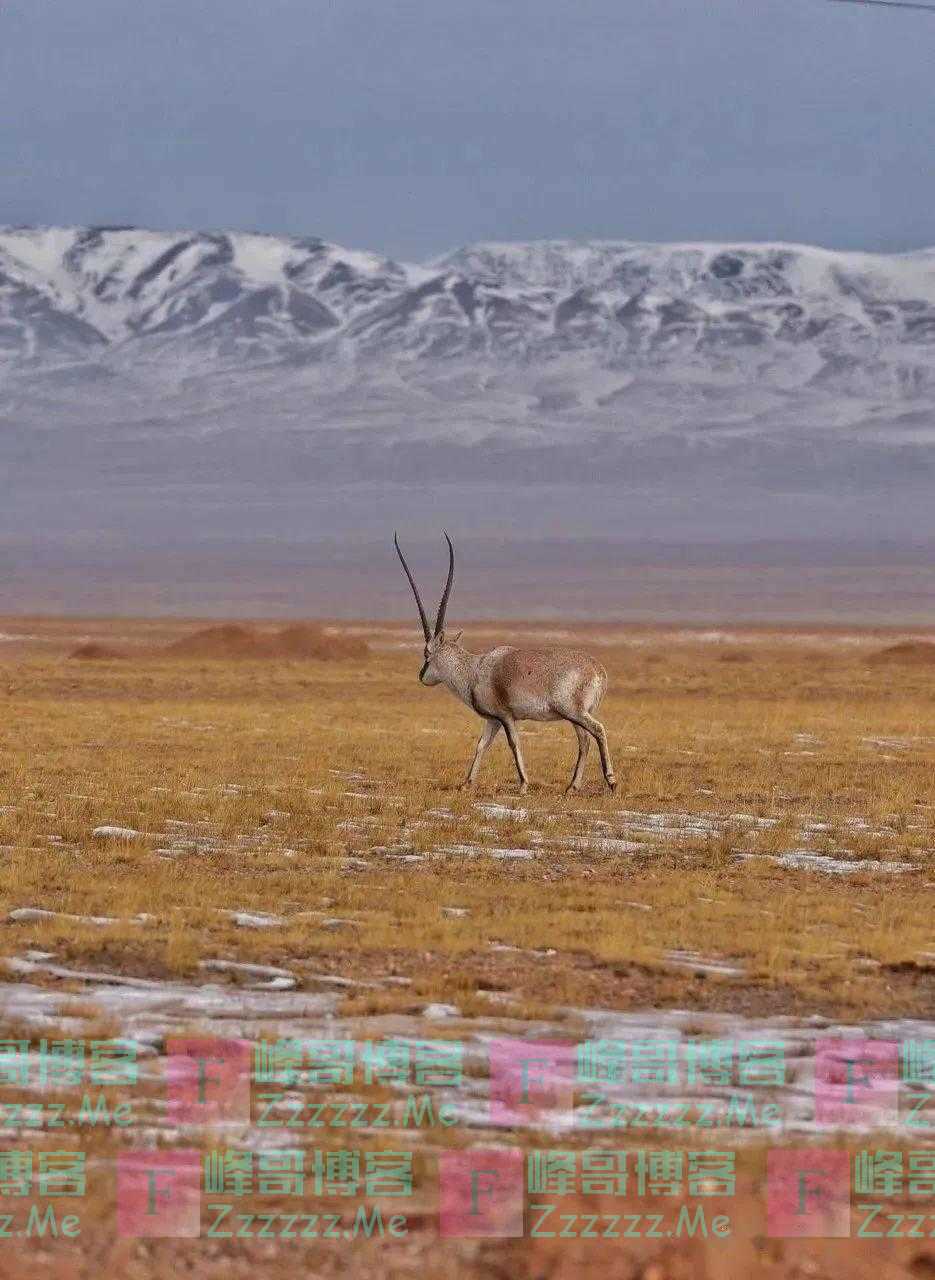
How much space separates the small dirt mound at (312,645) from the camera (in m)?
93.0

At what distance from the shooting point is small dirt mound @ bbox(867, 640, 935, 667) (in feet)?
304

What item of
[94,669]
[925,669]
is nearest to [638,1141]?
[94,669]

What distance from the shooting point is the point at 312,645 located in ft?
311

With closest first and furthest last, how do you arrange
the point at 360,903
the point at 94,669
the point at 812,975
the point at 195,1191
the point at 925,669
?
the point at 195,1191
the point at 812,975
the point at 360,903
the point at 94,669
the point at 925,669

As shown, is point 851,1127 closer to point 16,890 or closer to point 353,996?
point 353,996

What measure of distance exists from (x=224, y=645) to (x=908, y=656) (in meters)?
36.2

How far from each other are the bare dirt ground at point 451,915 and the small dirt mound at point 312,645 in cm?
5135

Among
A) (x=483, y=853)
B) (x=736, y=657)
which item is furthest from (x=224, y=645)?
(x=483, y=853)

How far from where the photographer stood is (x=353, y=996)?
12.4 m

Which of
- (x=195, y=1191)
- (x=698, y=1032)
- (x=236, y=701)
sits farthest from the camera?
(x=236, y=701)

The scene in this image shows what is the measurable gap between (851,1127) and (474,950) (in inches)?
224
